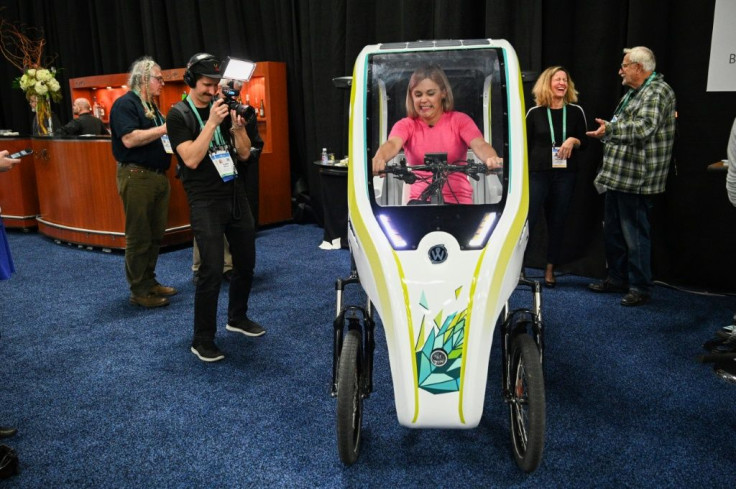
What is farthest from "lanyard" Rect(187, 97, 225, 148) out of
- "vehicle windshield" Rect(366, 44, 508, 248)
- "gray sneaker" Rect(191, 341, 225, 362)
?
"gray sneaker" Rect(191, 341, 225, 362)

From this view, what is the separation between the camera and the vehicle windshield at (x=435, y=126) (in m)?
2.13

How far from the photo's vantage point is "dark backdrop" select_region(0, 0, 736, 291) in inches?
152

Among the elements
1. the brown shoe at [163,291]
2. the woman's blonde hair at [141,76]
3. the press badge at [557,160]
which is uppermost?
the woman's blonde hair at [141,76]

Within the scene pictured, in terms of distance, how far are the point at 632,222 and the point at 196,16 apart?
19.0ft

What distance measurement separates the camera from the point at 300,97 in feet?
21.6

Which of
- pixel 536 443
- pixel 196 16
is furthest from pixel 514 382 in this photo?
pixel 196 16

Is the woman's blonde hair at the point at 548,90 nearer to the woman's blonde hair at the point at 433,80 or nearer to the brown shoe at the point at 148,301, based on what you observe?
the woman's blonde hair at the point at 433,80

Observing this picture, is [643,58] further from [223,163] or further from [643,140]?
[223,163]

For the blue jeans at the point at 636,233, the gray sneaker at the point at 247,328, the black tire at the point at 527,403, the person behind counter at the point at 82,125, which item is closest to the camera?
the black tire at the point at 527,403

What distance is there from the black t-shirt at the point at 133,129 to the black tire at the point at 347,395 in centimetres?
225

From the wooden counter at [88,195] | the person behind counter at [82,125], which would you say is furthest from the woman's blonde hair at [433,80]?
the person behind counter at [82,125]

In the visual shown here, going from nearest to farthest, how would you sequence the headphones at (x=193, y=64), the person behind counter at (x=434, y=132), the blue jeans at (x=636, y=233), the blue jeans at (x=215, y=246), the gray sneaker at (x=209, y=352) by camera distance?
the person behind counter at (x=434, y=132)
the headphones at (x=193, y=64)
the blue jeans at (x=215, y=246)
the gray sneaker at (x=209, y=352)
the blue jeans at (x=636, y=233)

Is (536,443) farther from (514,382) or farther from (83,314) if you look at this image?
(83,314)

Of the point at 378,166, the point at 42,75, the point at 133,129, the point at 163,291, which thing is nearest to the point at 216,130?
the point at 133,129
